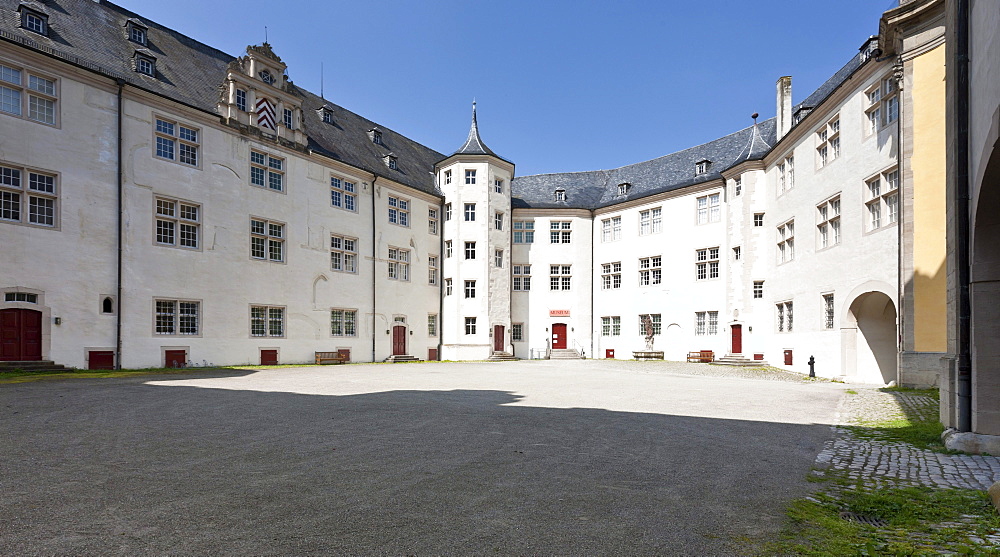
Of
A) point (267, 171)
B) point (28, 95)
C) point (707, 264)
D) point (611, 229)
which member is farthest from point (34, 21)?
point (707, 264)

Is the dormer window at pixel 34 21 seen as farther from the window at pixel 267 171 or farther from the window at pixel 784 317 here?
the window at pixel 784 317

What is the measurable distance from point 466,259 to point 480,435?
29.9 meters

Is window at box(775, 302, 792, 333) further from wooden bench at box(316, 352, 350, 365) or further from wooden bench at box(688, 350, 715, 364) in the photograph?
wooden bench at box(316, 352, 350, 365)

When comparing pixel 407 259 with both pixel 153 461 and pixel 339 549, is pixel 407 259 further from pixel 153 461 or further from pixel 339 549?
pixel 339 549

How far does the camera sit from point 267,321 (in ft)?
90.0

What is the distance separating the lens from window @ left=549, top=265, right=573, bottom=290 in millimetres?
41125

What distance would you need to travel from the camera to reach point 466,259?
3831 centimetres

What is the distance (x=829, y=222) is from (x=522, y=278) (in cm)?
2102

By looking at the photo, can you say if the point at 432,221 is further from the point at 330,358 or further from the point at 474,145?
the point at 330,358

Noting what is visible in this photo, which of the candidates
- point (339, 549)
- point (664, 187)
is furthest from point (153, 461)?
point (664, 187)

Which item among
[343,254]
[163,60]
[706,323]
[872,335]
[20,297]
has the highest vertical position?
[163,60]

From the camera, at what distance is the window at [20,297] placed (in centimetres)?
1934

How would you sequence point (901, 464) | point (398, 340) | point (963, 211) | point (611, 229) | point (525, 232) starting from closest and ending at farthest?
1. point (901, 464)
2. point (963, 211)
3. point (398, 340)
4. point (611, 229)
5. point (525, 232)

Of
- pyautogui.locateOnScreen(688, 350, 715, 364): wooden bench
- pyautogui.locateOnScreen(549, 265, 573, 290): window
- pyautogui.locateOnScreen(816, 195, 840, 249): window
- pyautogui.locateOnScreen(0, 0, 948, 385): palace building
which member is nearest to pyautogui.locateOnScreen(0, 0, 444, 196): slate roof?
pyautogui.locateOnScreen(0, 0, 948, 385): palace building
